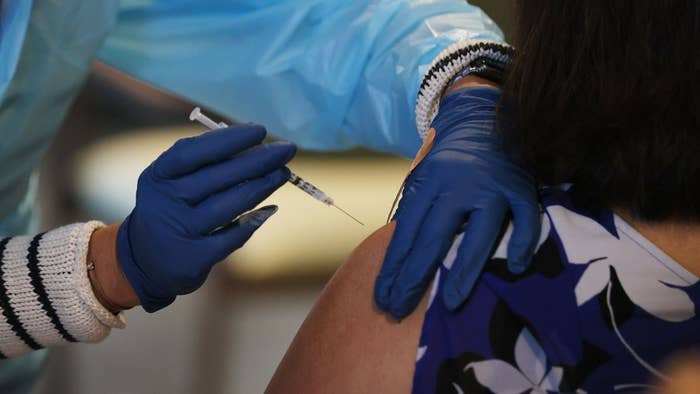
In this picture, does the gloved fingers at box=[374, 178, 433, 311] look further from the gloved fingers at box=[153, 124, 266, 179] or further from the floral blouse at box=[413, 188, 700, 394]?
the gloved fingers at box=[153, 124, 266, 179]

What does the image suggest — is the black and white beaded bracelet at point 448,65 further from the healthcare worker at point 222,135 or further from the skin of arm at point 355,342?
the skin of arm at point 355,342

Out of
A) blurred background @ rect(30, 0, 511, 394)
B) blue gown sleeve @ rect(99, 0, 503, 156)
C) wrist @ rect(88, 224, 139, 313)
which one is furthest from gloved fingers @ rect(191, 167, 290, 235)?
blurred background @ rect(30, 0, 511, 394)

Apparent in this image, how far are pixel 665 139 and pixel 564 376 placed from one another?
0.78 feet

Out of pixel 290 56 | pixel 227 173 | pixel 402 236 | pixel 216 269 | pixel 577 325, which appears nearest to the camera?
pixel 577 325

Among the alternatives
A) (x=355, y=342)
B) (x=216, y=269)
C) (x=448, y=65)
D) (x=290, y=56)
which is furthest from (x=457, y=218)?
(x=216, y=269)

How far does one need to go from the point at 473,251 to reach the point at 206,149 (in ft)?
1.10

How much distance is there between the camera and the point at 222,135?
993 millimetres

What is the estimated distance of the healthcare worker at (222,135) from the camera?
0.93m

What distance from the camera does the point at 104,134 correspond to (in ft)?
8.07

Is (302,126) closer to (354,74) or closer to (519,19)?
(354,74)

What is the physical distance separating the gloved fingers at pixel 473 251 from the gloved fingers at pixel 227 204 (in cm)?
27

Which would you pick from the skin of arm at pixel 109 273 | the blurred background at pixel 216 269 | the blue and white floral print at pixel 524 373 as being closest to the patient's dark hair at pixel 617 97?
the blue and white floral print at pixel 524 373

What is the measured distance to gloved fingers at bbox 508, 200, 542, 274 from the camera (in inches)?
32.0

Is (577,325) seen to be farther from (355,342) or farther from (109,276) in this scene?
(109,276)
